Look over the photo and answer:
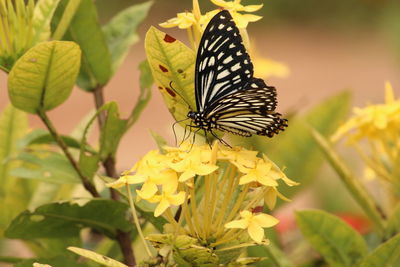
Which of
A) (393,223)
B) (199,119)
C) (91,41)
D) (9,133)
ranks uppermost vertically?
(91,41)

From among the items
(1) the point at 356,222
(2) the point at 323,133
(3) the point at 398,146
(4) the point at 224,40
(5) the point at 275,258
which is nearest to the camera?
(4) the point at 224,40

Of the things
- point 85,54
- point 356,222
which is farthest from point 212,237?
point 356,222

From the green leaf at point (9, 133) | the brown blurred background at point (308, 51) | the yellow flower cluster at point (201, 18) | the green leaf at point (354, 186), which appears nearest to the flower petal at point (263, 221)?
the yellow flower cluster at point (201, 18)

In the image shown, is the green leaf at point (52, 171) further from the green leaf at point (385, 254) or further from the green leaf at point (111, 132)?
the green leaf at point (385, 254)

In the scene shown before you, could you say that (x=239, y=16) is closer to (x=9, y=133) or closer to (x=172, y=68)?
(x=172, y=68)

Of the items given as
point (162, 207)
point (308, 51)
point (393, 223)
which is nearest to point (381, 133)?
point (393, 223)

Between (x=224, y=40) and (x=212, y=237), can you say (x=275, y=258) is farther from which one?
(x=224, y=40)
